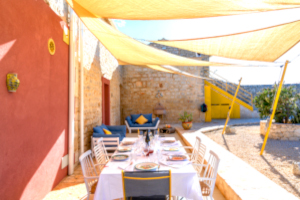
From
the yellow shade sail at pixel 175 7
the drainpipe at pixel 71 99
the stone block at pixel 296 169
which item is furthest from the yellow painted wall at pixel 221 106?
the yellow shade sail at pixel 175 7

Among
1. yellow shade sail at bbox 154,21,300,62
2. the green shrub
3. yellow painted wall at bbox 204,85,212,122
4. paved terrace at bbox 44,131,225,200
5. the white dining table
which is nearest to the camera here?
the white dining table

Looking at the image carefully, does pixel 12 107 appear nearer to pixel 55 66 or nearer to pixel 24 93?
pixel 24 93

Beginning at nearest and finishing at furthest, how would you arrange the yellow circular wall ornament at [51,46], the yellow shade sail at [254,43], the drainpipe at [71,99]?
the yellow circular wall ornament at [51,46] < the yellow shade sail at [254,43] < the drainpipe at [71,99]

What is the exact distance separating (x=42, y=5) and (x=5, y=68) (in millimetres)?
1277

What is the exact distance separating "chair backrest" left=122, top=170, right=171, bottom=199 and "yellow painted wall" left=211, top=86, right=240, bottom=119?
12967 mm

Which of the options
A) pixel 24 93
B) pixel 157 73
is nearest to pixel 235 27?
pixel 24 93

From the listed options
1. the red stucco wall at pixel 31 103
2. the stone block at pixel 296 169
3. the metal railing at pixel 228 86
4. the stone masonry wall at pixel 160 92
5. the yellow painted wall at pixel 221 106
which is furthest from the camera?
the yellow painted wall at pixel 221 106

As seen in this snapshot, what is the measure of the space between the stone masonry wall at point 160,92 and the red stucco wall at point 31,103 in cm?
804

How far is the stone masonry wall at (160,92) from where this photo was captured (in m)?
11.6

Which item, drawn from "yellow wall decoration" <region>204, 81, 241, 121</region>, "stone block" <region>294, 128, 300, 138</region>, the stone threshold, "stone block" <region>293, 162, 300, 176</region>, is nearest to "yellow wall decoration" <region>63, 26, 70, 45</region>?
the stone threshold

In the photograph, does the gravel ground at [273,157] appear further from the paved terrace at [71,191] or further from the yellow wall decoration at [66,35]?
the yellow wall decoration at [66,35]

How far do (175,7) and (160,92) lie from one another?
30.5ft

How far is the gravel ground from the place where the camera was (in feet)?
11.1

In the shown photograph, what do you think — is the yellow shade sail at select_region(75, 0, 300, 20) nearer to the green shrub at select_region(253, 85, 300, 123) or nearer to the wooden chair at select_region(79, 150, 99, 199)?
the wooden chair at select_region(79, 150, 99, 199)
